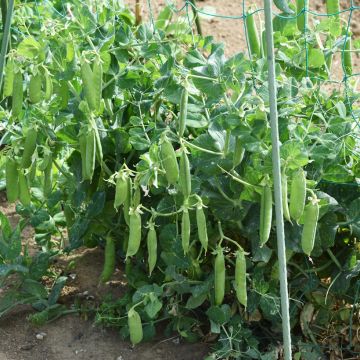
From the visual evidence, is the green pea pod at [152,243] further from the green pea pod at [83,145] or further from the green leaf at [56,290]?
the green leaf at [56,290]

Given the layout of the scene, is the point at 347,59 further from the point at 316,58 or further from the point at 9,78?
the point at 9,78

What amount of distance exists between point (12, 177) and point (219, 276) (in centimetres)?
89

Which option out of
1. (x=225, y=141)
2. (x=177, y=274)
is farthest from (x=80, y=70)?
(x=177, y=274)

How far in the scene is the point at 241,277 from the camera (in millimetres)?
3098

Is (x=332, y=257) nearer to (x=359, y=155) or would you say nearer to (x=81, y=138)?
(x=359, y=155)

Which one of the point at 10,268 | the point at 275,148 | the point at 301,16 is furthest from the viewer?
the point at 10,268

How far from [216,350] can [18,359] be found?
0.85 m

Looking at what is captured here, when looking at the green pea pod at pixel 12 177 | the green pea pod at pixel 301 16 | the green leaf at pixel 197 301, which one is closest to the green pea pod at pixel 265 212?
the green leaf at pixel 197 301

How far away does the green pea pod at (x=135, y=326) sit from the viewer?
3.32 m

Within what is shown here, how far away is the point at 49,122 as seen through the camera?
3375 mm

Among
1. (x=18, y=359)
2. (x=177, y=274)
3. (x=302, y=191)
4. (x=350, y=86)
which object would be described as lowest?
(x=18, y=359)

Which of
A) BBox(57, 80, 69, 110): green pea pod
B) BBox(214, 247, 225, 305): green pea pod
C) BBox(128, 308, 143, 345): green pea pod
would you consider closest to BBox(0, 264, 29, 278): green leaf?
BBox(128, 308, 143, 345): green pea pod

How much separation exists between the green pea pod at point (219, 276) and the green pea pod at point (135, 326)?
326mm

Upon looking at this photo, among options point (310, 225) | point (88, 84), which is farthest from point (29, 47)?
point (310, 225)
